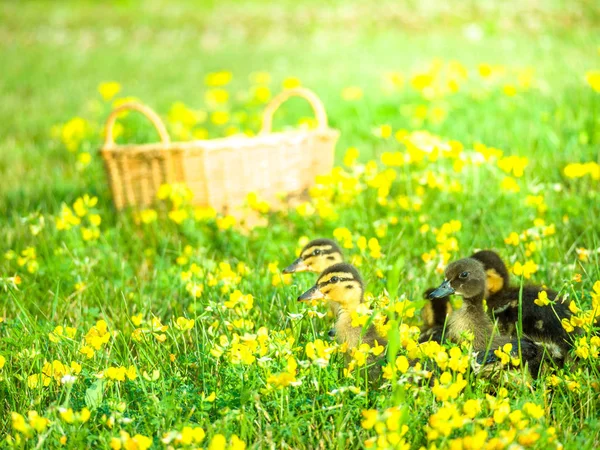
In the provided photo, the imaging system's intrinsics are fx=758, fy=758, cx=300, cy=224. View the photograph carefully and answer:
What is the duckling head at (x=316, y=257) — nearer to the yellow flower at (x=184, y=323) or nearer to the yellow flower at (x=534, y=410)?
the yellow flower at (x=184, y=323)

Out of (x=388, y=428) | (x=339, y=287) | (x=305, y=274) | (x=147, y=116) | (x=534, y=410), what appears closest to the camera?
(x=388, y=428)

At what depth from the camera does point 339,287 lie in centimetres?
332

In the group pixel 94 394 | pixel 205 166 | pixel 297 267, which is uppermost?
pixel 205 166

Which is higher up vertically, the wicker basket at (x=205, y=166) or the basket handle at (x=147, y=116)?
the basket handle at (x=147, y=116)

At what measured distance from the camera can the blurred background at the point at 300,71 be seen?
6895 millimetres

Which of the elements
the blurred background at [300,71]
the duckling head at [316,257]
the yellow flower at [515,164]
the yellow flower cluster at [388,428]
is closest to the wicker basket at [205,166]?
the blurred background at [300,71]

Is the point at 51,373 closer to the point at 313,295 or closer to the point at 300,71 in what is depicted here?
the point at 313,295

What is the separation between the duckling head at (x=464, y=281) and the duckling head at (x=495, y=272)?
34 cm

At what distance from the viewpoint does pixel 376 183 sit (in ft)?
15.6

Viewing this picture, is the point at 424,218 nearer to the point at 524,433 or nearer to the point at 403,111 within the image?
the point at 524,433

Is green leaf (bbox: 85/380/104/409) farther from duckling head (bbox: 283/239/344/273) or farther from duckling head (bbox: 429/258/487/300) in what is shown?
duckling head (bbox: 429/258/487/300)

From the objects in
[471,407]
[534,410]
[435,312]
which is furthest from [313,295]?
[534,410]

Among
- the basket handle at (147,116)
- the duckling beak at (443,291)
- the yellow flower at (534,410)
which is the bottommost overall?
the yellow flower at (534,410)

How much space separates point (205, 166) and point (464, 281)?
265 cm
